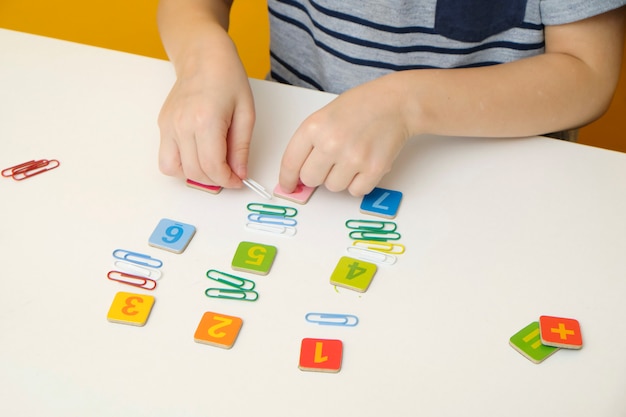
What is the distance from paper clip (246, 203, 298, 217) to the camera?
67 cm

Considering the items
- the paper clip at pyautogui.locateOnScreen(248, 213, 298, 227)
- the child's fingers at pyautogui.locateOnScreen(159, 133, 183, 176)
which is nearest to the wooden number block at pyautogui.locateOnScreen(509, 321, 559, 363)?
the paper clip at pyautogui.locateOnScreen(248, 213, 298, 227)

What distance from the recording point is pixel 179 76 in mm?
785

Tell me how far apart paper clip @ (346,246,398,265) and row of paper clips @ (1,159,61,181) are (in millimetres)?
329

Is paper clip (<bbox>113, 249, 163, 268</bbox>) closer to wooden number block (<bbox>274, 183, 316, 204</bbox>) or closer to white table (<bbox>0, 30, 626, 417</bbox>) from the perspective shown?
white table (<bbox>0, 30, 626, 417</bbox>)

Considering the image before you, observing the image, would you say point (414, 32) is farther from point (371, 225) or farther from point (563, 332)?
point (563, 332)

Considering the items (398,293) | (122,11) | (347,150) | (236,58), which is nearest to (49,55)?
(236,58)

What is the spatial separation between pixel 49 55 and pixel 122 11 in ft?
3.98

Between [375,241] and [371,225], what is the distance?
27 millimetres

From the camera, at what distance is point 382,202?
26.7 inches

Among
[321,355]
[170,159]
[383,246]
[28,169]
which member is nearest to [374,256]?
[383,246]

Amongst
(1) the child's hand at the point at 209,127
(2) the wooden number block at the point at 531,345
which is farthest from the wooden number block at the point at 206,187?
(2) the wooden number block at the point at 531,345

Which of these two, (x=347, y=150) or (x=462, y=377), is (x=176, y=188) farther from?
(x=462, y=377)

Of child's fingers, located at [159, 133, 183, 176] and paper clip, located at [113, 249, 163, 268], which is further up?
child's fingers, located at [159, 133, 183, 176]

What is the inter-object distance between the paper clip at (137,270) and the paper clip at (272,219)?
11 centimetres
